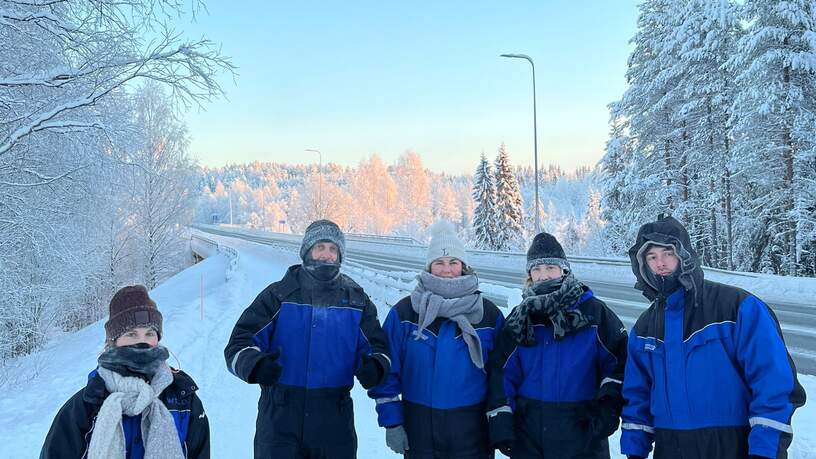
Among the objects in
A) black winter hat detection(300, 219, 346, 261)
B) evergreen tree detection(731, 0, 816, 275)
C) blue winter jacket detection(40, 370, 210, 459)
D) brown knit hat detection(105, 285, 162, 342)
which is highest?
evergreen tree detection(731, 0, 816, 275)

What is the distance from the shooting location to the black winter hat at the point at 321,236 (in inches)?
130

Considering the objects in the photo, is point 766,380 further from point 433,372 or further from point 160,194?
point 160,194

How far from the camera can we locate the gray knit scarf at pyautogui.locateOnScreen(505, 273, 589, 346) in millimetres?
2863

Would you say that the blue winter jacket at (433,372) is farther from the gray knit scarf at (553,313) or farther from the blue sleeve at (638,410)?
the blue sleeve at (638,410)

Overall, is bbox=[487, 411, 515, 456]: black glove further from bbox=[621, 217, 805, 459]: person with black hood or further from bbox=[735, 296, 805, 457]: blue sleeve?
bbox=[735, 296, 805, 457]: blue sleeve

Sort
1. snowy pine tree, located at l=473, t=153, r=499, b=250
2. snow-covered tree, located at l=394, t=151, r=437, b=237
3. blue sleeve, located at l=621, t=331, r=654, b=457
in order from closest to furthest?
blue sleeve, located at l=621, t=331, r=654, b=457, snowy pine tree, located at l=473, t=153, r=499, b=250, snow-covered tree, located at l=394, t=151, r=437, b=237

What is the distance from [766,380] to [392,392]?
186 centimetres

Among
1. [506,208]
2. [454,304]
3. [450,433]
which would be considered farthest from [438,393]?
[506,208]

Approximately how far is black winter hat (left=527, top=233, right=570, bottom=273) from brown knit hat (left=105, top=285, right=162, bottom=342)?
2146 millimetres

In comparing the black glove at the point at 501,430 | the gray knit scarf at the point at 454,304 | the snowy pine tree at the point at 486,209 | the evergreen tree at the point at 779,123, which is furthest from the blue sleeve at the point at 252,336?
the snowy pine tree at the point at 486,209

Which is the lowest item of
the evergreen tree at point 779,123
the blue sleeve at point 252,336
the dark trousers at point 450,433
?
the dark trousers at point 450,433

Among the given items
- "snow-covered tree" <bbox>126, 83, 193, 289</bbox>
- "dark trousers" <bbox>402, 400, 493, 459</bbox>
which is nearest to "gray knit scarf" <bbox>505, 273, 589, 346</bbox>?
"dark trousers" <bbox>402, 400, 493, 459</bbox>

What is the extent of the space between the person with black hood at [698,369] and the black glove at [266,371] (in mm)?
1868

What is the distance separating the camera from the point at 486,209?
44.9 m
